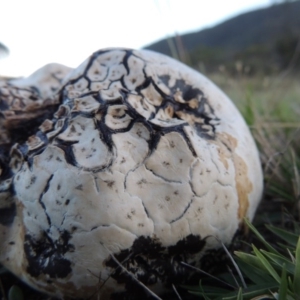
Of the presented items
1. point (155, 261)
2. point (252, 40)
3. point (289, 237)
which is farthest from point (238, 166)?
point (252, 40)

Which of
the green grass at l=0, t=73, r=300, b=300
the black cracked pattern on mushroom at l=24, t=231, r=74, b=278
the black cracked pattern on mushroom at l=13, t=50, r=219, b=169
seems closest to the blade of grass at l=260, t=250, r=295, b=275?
the green grass at l=0, t=73, r=300, b=300

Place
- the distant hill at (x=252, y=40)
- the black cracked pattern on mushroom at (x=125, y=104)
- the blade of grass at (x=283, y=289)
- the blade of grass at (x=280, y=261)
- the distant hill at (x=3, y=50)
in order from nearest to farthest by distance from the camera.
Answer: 1. the blade of grass at (x=283, y=289)
2. the blade of grass at (x=280, y=261)
3. the black cracked pattern on mushroom at (x=125, y=104)
4. the distant hill at (x=3, y=50)
5. the distant hill at (x=252, y=40)

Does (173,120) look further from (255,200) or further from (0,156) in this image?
(0,156)

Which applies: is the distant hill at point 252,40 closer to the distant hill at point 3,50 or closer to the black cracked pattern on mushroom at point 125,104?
the distant hill at point 3,50

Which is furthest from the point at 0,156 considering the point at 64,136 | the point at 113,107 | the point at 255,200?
the point at 255,200

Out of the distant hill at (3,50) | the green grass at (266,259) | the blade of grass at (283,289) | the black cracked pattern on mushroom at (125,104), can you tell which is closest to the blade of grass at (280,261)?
the green grass at (266,259)

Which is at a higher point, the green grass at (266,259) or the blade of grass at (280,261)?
the blade of grass at (280,261)

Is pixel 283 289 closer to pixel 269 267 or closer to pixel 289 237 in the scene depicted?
pixel 269 267
